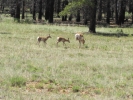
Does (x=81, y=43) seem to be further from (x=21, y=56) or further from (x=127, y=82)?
(x=127, y=82)

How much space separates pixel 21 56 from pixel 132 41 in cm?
1150

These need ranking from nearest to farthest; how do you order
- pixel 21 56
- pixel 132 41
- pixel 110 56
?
pixel 21 56
pixel 110 56
pixel 132 41

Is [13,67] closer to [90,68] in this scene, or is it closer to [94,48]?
[90,68]

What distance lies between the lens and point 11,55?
15.2 m

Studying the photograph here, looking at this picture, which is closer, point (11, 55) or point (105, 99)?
point (105, 99)

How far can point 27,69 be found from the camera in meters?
12.2

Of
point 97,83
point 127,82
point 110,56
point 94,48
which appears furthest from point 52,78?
point 94,48

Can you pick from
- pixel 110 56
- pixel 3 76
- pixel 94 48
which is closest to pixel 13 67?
pixel 3 76

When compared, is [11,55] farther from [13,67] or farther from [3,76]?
[3,76]

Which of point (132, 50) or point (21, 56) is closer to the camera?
point (21, 56)

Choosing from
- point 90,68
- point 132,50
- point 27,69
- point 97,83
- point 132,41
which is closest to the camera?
point 97,83

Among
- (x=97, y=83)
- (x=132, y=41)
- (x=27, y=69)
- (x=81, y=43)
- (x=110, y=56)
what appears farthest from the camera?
(x=132, y=41)

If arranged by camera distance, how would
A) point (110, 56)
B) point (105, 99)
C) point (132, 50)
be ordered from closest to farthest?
point (105, 99)
point (110, 56)
point (132, 50)

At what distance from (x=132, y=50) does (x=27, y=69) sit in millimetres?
9054
